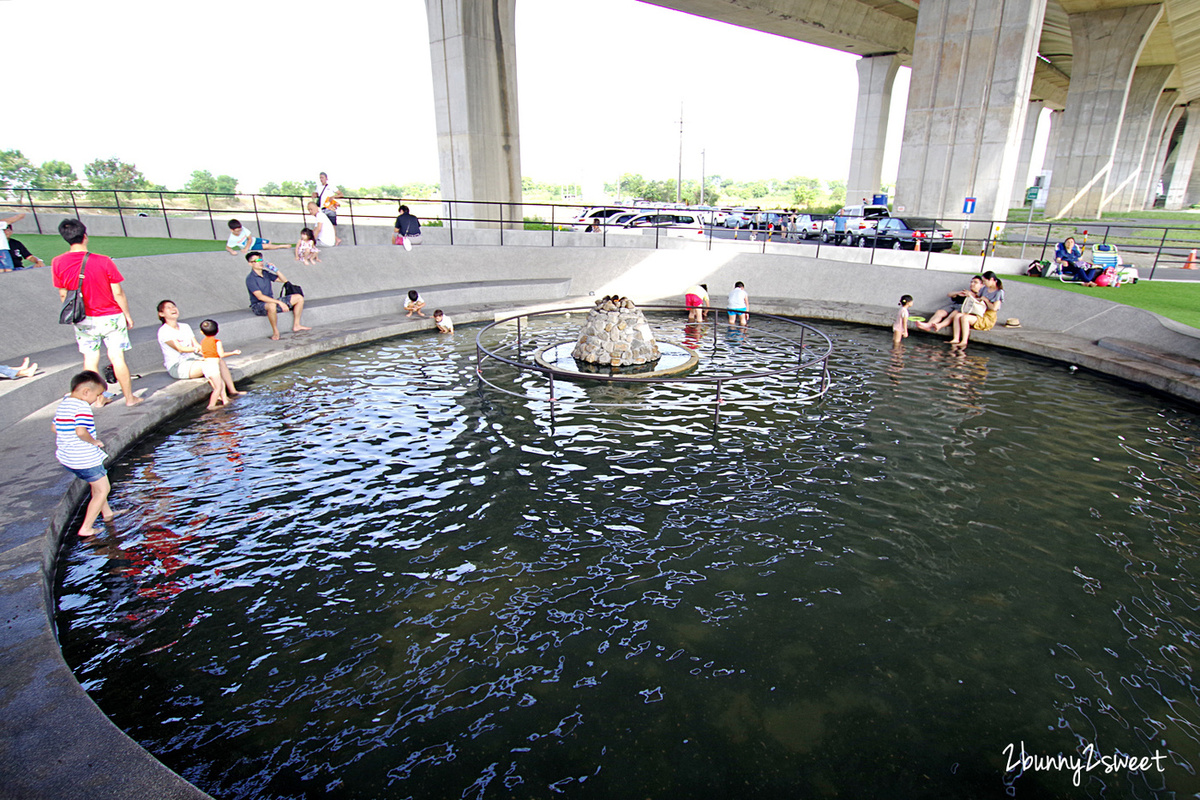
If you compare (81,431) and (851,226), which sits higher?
(851,226)

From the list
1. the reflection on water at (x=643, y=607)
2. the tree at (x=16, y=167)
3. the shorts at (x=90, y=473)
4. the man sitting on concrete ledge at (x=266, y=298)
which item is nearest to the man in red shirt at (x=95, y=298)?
the reflection on water at (x=643, y=607)

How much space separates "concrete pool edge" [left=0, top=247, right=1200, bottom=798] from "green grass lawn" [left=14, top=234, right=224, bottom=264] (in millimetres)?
6311

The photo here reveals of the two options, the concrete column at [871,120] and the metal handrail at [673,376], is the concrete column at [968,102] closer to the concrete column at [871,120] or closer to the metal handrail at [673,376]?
the metal handrail at [673,376]

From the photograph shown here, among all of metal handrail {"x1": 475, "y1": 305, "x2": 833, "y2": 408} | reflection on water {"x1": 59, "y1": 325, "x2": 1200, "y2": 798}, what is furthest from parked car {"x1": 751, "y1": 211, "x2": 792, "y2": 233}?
reflection on water {"x1": 59, "y1": 325, "x2": 1200, "y2": 798}

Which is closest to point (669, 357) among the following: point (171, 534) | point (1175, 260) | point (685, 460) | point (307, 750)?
point (685, 460)

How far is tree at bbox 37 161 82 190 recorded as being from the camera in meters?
52.6

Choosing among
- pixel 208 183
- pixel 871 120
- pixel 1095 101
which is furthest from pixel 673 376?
pixel 208 183

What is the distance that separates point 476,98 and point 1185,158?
82.6m

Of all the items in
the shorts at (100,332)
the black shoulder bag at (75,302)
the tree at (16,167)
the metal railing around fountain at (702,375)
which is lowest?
the metal railing around fountain at (702,375)

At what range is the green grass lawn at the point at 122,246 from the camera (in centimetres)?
1530

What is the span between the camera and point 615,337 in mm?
12250

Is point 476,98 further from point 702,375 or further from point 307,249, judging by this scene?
point 702,375

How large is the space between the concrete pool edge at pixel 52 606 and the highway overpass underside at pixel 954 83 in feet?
49.2

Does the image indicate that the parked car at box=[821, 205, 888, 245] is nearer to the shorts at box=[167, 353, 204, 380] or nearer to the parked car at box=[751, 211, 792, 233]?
the parked car at box=[751, 211, 792, 233]
